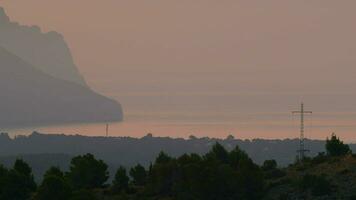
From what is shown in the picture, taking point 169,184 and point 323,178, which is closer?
point 323,178

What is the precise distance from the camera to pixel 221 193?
3856 inches

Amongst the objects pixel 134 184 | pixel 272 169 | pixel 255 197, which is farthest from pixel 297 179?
pixel 134 184

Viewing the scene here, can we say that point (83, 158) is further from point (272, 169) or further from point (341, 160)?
point (341, 160)

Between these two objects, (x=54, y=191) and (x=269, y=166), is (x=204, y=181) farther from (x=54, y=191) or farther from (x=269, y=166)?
(x=269, y=166)

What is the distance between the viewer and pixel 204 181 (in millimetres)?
97188

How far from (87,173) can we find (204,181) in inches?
901

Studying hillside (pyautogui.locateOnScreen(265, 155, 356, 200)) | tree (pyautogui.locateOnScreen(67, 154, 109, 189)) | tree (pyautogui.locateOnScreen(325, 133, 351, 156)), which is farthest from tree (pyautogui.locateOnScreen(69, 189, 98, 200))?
tree (pyautogui.locateOnScreen(325, 133, 351, 156))

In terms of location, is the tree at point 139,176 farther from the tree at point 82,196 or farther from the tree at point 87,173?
the tree at point 82,196

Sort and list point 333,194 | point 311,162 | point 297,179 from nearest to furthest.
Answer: point 333,194, point 297,179, point 311,162

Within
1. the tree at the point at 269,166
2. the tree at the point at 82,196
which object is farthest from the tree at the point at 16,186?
the tree at the point at 269,166

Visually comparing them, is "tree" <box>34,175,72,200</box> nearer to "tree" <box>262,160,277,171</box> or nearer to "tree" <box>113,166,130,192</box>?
"tree" <box>113,166,130,192</box>

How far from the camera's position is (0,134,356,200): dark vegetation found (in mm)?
93594

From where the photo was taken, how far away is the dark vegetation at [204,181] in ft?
307

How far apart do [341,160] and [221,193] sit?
1478cm
